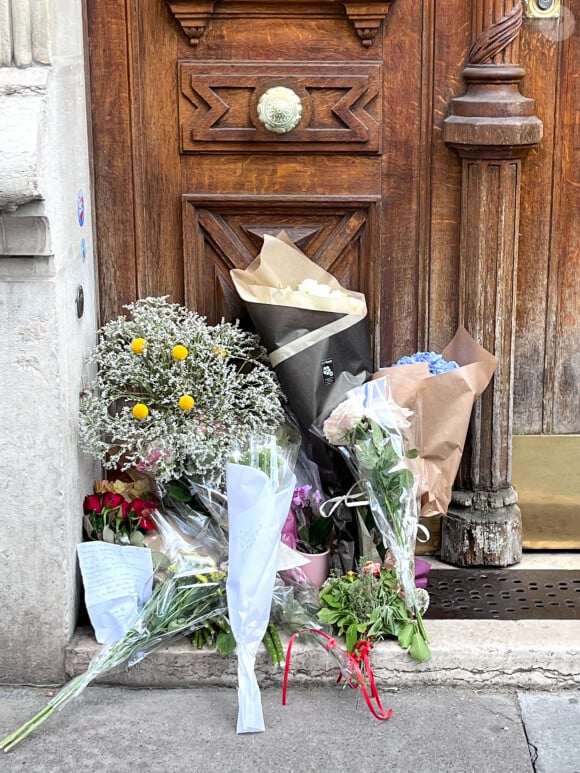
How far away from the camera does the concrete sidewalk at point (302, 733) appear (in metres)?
2.98

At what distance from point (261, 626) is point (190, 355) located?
809 mm

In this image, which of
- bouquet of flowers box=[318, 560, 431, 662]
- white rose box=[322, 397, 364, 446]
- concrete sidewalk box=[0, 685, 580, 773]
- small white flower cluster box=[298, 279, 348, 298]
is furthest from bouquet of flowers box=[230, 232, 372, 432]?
concrete sidewalk box=[0, 685, 580, 773]

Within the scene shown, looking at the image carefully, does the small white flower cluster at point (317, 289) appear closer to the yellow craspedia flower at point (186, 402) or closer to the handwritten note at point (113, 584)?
the yellow craspedia flower at point (186, 402)

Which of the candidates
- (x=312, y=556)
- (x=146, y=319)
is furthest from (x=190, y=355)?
(x=312, y=556)

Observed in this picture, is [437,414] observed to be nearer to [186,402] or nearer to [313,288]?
[313,288]

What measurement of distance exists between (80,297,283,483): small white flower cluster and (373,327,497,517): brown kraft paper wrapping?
40cm

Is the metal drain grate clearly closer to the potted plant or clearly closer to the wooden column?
the wooden column

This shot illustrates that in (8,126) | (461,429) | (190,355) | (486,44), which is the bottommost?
(461,429)

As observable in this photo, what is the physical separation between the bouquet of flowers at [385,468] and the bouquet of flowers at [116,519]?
0.60 m

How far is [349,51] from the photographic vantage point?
358cm

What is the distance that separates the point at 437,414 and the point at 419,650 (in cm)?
70

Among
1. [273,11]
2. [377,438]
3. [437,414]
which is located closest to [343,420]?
[377,438]

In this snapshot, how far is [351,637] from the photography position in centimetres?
326

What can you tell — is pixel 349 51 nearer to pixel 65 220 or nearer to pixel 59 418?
pixel 65 220
